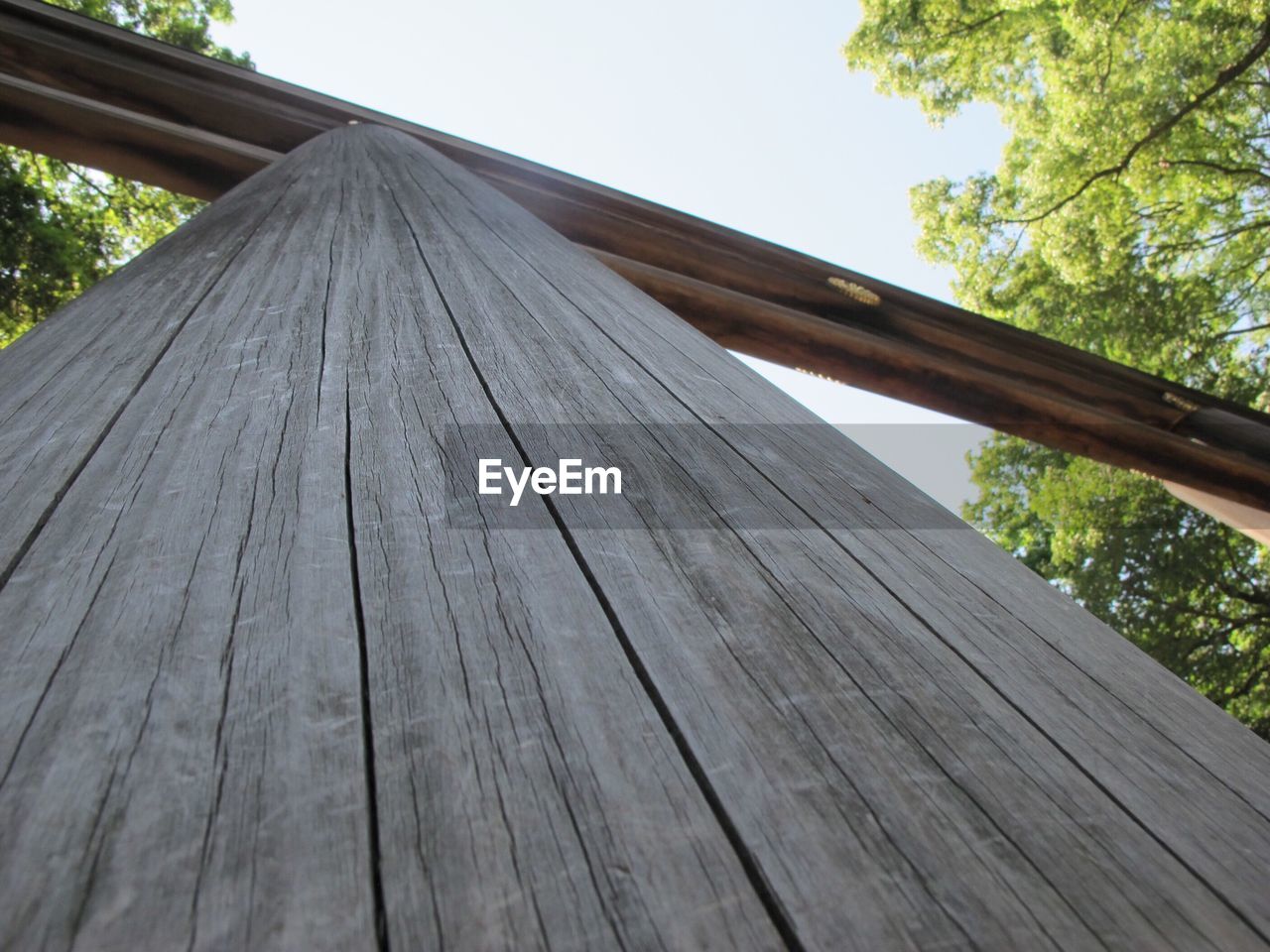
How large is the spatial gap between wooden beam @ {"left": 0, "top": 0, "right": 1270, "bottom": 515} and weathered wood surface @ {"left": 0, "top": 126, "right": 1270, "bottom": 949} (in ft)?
6.94

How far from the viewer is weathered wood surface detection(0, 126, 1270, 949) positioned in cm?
42

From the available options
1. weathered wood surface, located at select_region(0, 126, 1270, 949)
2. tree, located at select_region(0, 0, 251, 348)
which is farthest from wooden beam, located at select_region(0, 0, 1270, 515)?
tree, located at select_region(0, 0, 251, 348)

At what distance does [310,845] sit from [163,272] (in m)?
1.19

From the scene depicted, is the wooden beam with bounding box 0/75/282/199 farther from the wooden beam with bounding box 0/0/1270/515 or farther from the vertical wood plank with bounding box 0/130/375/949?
the vertical wood plank with bounding box 0/130/375/949

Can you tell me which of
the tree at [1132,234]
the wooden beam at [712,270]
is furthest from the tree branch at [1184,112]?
the wooden beam at [712,270]

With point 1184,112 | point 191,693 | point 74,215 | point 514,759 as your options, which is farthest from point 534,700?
point 1184,112

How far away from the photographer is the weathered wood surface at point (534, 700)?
42 centimetres

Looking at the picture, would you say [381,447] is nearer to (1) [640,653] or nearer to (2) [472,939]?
(1) [640,653]

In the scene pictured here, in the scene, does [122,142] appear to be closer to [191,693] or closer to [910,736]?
[191,693]

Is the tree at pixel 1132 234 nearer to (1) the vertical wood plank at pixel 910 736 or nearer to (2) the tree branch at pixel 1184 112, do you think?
(2) the tree branch at pixel 1184 112

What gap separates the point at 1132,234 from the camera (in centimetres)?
1123

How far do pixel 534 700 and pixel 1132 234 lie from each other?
511 inches

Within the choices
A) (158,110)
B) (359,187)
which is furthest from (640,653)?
(158,110)

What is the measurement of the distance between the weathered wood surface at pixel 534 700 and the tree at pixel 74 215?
810 cm
